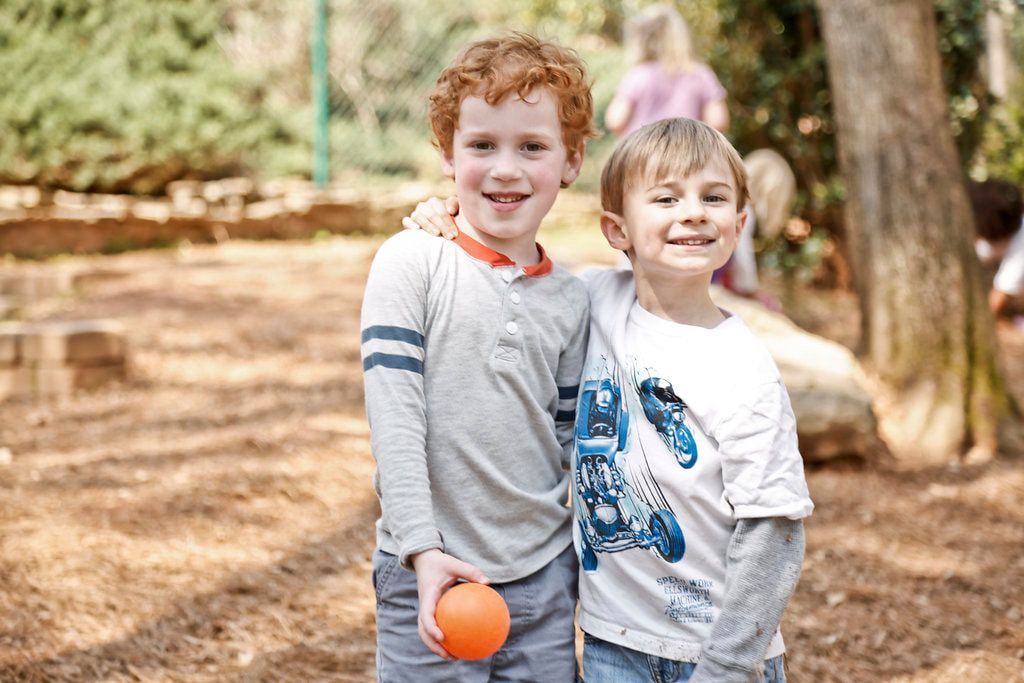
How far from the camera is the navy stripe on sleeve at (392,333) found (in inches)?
69.3

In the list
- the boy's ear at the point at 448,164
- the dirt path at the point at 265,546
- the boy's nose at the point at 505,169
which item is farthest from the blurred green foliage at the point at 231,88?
the boy's nose at the point at 505,169

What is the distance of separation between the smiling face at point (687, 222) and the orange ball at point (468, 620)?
66cm

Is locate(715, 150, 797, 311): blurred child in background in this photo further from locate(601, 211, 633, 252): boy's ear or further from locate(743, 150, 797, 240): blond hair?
locate(601, 211, 633, 252): boy's ear

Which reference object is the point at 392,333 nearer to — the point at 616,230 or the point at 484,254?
the point at 484,254

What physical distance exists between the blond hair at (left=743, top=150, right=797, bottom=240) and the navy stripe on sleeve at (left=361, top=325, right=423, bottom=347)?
5767 mm

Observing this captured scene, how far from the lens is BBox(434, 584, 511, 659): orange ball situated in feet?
5.24

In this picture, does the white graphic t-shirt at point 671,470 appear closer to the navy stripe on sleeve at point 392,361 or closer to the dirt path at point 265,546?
the navy stripe on sleeve at point 392,361

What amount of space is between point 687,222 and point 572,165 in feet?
0.95

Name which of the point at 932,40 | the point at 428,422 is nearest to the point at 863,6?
the point at 932,40

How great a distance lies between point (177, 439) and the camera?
4586 millimetres

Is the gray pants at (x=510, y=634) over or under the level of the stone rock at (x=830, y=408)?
over

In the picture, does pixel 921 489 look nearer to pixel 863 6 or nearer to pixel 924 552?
pixel 924 552

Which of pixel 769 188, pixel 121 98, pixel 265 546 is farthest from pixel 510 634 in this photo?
pixel 121 98

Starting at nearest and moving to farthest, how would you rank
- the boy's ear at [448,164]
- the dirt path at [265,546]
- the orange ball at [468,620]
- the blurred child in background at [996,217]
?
the orange ball at [468,620], the boy's ear at [448,164], the dirt path at [265,546], the blurred child in background at [996,217]
